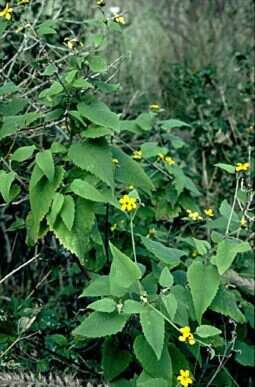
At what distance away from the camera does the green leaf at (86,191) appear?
2.22m

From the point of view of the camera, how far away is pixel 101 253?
2.59 m

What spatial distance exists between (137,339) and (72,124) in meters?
0.71

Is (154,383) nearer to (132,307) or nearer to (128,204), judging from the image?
(132,307)

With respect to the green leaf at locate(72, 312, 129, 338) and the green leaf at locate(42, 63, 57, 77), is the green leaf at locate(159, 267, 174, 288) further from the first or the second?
the green leaf at locate(42, 63, 57, 77)

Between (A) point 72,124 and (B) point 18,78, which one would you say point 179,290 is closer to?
(A) point 72,124

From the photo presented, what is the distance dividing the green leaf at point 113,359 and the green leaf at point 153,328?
1.17 feet

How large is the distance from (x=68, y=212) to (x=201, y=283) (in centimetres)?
43

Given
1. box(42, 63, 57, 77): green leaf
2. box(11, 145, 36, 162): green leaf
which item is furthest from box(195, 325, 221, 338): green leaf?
box(42, 63, 57, 77): green leaf

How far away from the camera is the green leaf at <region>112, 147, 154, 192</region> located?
2.41 m

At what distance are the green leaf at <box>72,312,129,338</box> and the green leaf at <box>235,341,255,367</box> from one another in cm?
87

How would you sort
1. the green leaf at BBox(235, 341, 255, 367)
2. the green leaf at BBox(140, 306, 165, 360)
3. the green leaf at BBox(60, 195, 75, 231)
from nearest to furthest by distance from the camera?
1. the green leaf at BBox(140, 306, 165, 360)
2. the green leaf at BBox(60, 195, 75, 231)
3. the green leaf at BBox(235, 341, 255, 367)

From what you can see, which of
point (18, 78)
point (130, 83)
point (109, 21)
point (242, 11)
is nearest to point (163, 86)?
point (130, 83)

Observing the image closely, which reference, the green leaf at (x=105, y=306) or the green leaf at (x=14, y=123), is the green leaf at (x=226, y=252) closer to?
the green leaf at (x=105, y=306)

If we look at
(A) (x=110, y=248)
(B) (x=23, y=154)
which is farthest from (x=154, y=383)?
(B) (x=23, y=154)
